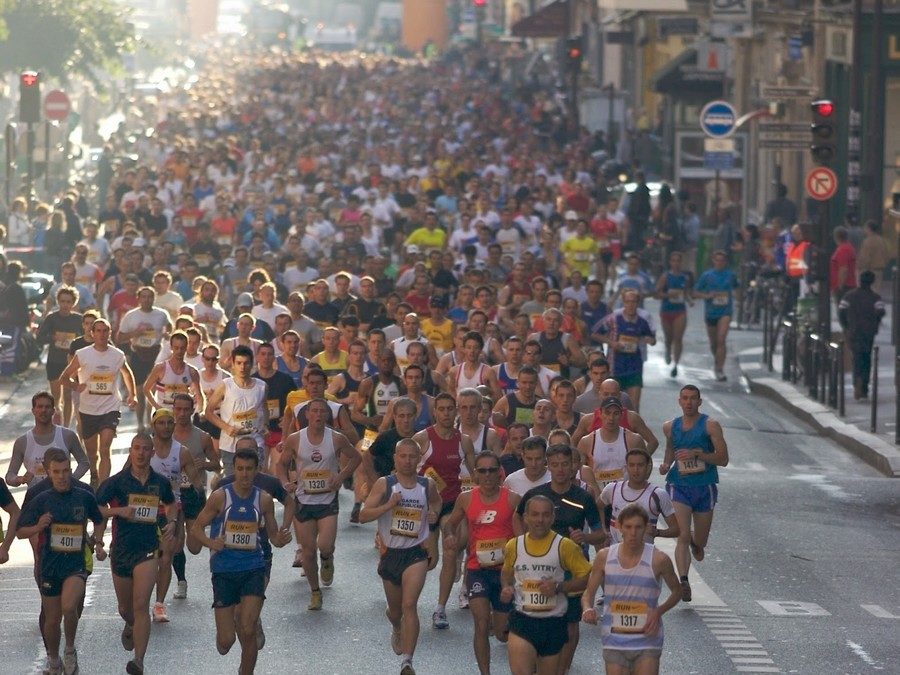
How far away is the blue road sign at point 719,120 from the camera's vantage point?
117 ft

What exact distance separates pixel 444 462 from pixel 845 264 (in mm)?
15500

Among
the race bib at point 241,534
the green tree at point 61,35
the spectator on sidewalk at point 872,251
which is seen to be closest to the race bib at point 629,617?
the race bib at point 241,534

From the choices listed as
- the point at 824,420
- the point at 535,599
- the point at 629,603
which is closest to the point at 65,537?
the point at 535,599

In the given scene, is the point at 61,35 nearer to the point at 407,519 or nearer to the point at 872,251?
the point at 872,251

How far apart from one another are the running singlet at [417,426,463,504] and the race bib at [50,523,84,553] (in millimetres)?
2755

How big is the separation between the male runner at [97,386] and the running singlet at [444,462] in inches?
204

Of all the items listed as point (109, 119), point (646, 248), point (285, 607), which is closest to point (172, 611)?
point (285, 607)

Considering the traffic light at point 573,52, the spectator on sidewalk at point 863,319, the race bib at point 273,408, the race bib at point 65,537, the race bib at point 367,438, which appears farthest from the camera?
the traffic light at point 573,52

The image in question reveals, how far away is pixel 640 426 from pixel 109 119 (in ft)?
231

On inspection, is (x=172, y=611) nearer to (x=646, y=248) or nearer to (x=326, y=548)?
(x=326, y=548)

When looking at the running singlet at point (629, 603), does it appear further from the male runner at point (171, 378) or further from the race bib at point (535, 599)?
the male runner at point (171, 378)

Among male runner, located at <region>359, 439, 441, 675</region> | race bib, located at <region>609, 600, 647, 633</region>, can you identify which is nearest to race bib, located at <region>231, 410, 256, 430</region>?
male runner, located at <region>359, 439, 441, 675</region>

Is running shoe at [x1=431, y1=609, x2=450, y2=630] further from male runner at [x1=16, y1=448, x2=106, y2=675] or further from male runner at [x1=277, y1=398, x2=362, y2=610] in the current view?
male runner at [x1=16, y1=448, x2=106, y2=675]

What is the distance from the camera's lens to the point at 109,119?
8456 cm
